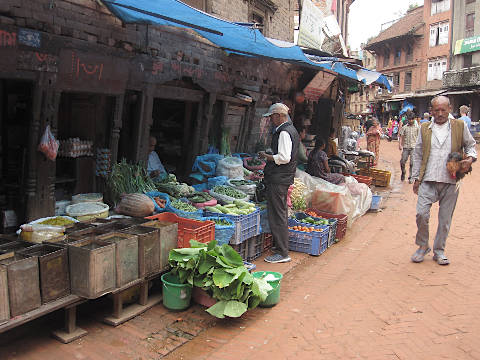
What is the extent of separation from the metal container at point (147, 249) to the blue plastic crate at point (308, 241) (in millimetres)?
3103

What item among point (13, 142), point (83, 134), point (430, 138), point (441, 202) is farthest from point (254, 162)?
point (13, 142)

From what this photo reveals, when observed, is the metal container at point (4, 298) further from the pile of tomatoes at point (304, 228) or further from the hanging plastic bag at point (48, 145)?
the pile of tomatoes at point (304, 228)

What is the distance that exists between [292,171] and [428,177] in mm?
1980

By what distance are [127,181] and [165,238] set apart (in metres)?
2.18

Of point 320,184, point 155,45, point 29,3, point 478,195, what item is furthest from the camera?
point 478,195

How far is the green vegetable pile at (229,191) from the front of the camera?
716cm

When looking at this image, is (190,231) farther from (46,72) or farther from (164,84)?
(164,84)

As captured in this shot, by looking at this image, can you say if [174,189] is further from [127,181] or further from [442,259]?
[442,259]

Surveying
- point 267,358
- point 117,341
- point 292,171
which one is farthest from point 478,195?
point 117,341

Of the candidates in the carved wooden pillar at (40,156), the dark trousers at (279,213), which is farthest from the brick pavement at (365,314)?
the carved wooden pillar at (40,156)

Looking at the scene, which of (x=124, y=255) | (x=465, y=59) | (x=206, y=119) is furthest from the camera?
(x=465, y=59)

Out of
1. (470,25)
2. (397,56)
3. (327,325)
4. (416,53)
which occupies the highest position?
(470,25)

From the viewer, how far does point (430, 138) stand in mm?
6082

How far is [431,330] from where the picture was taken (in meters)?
4.36
